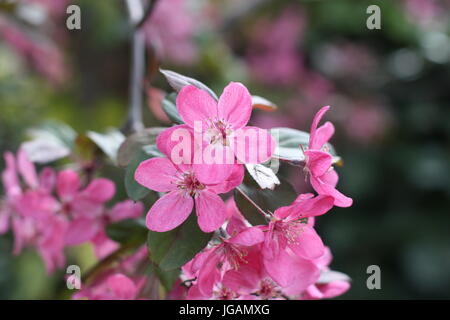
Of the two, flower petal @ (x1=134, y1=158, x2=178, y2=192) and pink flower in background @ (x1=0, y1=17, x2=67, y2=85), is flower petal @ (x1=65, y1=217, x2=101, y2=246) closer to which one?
flower petal @ (x1=134, y1=158, x2=178, y2=192)

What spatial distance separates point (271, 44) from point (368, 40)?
1.20 ft

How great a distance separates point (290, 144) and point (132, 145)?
0.61 feet

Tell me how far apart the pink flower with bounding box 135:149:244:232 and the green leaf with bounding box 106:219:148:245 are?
135 millimetres

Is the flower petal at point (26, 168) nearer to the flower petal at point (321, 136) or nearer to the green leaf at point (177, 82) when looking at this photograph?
the green leaf at point (177, 82)

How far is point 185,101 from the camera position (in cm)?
54

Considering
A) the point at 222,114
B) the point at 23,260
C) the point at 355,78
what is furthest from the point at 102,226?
the point at 355,78

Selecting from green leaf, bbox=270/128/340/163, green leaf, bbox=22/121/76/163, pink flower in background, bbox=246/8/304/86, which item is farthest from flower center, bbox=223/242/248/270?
pink flower in background, bbox=246/8/304/86

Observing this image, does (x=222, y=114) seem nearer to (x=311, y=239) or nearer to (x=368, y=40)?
(x=311, y=239)

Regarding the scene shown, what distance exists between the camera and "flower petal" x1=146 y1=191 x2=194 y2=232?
0.56 metres

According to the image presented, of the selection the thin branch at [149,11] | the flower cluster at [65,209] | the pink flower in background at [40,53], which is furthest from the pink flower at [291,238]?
the pink flower in background at [40,53]

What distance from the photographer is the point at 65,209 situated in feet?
2.45

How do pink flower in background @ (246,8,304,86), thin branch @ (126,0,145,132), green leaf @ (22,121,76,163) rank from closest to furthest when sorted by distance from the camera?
green leaf @ (22,121,76,163), thin branch @ (126,0,145,132), pink flower in background @ (246,8,304,86)

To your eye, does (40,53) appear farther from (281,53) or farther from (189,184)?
(189,184)

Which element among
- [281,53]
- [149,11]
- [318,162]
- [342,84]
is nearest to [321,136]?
[318,162]
